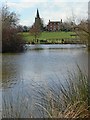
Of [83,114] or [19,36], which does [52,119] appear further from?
[19,36]

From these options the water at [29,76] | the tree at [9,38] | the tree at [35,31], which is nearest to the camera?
the water at [29,76]

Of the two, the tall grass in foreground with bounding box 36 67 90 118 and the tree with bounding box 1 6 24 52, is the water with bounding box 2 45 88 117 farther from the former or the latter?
the tree with bounding box 1 6 24 52

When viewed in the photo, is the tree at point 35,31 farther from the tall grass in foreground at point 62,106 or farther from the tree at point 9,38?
the tall grass in foreground at point 62,106

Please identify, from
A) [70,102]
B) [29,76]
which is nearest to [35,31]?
[29,76]

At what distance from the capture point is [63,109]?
10.2 ft

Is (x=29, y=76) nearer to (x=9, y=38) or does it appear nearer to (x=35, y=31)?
(x=9, y=38)

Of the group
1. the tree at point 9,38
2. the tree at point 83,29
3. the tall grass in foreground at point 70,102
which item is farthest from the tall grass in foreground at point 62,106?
the tree at point 9,38

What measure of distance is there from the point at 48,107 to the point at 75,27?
58.0 ft

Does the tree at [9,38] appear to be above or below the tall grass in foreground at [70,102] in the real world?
above

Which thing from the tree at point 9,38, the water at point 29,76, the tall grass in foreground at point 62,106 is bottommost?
the water at point 29,76

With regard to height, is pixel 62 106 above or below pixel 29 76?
above

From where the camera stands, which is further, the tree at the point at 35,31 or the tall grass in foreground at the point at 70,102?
the tree at the point at 35,31

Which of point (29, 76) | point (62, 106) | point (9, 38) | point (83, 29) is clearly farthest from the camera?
point (9, 38)

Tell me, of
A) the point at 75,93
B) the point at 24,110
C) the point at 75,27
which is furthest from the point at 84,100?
the point at 75,27
